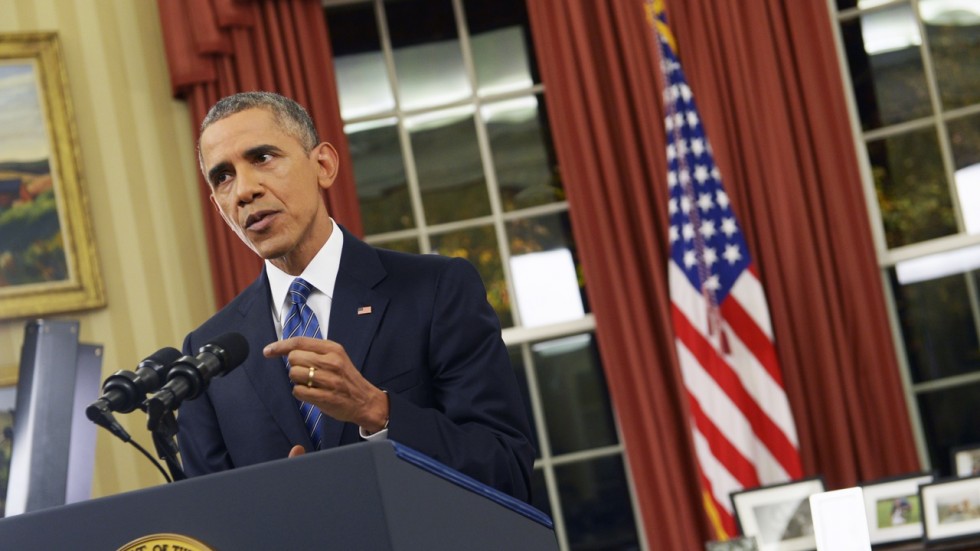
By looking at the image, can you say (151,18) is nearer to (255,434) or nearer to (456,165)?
(456,165)

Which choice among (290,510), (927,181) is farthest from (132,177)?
(290,510)

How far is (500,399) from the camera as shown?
5.65ft

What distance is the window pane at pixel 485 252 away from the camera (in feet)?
16.6

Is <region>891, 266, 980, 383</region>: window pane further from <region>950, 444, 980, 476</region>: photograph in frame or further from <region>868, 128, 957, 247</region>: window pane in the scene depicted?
<region>950, 444, 980, 476</region>: photograph in frame

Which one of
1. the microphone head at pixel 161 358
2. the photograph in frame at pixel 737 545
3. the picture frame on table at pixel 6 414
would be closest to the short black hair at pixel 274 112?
the microphone head at pixel 161 358

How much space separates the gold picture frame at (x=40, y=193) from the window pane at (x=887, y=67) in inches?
118

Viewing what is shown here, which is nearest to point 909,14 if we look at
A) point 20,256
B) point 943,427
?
point 943,427

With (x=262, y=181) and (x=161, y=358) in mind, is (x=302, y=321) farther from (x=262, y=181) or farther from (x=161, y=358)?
(x=161, y=358)

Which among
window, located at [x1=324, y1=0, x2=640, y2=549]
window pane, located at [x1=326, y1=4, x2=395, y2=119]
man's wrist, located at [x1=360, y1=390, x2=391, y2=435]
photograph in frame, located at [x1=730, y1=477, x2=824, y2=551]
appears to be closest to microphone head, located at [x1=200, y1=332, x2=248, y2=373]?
man's wrist, located at [x1=360, y1=390, x2=391, y2=435]

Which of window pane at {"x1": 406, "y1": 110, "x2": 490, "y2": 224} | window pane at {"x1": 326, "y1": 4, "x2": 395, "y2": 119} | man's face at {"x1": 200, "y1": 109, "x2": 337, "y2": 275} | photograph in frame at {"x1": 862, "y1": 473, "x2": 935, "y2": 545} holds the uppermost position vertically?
window pane at {"x1": 326, "y1": 4, "x2": 395, "y2": 119}

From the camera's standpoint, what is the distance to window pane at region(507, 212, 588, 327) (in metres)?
5.03

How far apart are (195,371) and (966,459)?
3.71m

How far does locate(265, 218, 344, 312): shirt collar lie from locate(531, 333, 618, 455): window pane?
10.4ft

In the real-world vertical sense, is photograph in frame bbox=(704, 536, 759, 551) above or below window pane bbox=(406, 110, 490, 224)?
below
